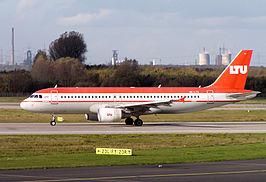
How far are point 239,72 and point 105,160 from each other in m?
26.3

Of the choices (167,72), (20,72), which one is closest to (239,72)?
(167,72)

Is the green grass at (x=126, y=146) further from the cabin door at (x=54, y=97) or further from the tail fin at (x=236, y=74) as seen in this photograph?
the tail fin at (x=236, y=74)

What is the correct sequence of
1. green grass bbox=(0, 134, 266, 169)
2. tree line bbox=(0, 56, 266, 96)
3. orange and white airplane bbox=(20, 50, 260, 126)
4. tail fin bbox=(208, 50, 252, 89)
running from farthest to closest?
1. tree line bbox=(0, 56, 266, 96)
2. tail fin bbox=(208, 50, 252, 89)
3. orange and white airplane bbox=(20, 50, 260, 126)
4. green grass bbox=(0, 134, 266, 169)

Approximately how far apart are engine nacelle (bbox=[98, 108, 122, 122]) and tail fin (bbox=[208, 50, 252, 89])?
10006mm

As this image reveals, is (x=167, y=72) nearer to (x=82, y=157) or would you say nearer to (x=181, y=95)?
(x=181, y=95)

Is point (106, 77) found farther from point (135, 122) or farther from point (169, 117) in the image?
point (135, 122)

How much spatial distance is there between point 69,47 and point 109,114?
88.8 meters

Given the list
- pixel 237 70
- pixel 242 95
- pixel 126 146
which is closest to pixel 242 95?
pixel 242 95

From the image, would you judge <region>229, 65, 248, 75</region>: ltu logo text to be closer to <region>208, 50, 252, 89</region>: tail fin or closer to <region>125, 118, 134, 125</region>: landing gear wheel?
<region>208, 50, 252, 89</region>: tail fin

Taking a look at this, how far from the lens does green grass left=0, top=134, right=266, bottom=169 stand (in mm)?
22045

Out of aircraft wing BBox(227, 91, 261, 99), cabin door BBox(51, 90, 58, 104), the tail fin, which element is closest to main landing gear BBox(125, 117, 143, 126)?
cabin door BBox(51, 90, 58, 104)

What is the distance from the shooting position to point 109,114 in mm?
40656

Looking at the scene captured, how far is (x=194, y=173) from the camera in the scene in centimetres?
1828

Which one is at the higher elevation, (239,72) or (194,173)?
(239,72)
